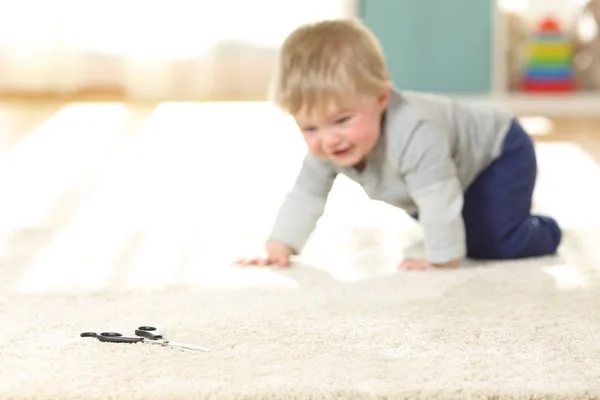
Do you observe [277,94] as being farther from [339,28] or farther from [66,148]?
[66,148]

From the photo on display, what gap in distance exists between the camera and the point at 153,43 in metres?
3.51

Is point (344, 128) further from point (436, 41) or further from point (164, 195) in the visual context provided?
point (436, 41)

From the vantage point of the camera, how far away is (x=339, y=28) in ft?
5.03

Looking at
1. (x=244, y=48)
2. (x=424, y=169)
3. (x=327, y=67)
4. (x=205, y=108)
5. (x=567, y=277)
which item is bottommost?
(x=205, y=108)

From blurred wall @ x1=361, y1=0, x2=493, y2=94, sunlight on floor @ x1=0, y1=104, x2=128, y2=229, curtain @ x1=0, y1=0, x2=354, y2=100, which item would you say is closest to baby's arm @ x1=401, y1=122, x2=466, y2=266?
sunlight on floor @ x1=0, y1=104, x2=128, y2=229

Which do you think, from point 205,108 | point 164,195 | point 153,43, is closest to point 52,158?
point 164,195

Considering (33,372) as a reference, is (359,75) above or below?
above

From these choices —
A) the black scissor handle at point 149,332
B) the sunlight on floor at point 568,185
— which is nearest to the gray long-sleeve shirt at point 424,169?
the sunlight on floor at point 568,185

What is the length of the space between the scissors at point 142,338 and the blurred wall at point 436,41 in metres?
2.05

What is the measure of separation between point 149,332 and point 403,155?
49 centimetres

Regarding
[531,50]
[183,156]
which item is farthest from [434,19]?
[183,156]

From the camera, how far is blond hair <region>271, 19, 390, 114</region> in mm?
1495

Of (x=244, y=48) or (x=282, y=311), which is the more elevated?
(x=282, y=311)

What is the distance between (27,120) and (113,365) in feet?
6.92
